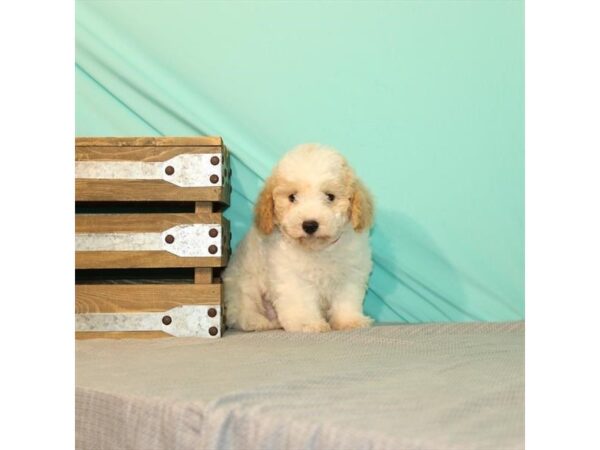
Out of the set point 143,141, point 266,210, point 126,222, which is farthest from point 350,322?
point 143,141

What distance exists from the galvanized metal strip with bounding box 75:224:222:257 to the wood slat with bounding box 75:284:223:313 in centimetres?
16

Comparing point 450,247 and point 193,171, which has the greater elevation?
point 193,171

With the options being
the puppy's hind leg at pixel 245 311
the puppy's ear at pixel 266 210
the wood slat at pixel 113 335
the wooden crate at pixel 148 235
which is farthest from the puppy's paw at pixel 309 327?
the wood slat at pixel 113 335

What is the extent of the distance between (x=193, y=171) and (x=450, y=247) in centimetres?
151

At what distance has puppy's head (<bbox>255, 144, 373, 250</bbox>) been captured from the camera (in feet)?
9.89

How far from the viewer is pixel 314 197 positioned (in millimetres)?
3057

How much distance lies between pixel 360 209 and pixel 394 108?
825mm

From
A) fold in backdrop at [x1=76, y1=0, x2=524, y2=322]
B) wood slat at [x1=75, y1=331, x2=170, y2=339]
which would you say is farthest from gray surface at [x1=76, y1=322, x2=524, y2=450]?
fold in backdrop at [x1=76, y1=0, x2=524, y2=322]

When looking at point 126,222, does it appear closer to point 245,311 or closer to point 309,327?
point 245,311

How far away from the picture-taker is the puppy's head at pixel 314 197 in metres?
3.02
